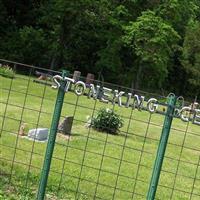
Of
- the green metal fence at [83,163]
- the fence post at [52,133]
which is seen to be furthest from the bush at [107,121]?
the fence post at [52,133]

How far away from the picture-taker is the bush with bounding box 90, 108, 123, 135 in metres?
15.4

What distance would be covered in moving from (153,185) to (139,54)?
40.8 m

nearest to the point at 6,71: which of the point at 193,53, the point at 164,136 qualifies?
the point at 164,136

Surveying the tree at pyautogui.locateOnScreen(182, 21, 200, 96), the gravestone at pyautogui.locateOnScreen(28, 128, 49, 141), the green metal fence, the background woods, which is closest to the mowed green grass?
the green metal fence

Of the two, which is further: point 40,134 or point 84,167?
point 40,134

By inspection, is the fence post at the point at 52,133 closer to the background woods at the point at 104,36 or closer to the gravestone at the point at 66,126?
the gravestone at the point at 66,126

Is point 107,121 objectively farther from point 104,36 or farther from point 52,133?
point 104,36

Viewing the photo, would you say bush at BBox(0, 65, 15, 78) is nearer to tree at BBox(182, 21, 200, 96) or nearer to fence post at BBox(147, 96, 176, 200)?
fence post at BBox(147, 96, 176, 200)

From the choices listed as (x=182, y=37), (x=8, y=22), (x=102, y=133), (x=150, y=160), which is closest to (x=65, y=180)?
(x=150, y=160)

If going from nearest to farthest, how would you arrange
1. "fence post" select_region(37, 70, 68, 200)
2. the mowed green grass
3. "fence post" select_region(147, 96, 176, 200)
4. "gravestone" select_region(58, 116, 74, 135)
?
"fence post" select_region(147, 96, 176, 200) → "fence post" select_region(37, 70, 68, 200) → the mowed green grass → "gravestone" select_region(58, 116, 74, 135)

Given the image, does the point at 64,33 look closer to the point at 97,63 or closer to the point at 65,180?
the point at 97,63

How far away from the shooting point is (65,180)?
29.6 ft

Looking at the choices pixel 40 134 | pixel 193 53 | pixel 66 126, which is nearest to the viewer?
pixel 40 134

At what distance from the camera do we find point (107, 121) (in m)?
15.7
